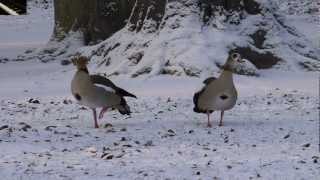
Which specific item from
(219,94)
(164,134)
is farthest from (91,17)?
(164,134)

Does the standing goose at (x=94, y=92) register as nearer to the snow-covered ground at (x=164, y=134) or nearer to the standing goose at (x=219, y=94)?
the snow-covered ground at (x=164, y=134)

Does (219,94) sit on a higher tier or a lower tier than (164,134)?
higher

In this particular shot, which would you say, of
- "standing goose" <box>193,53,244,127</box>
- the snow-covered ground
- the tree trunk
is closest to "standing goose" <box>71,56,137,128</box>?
the snow-covered ground

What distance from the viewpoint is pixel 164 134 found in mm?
9078

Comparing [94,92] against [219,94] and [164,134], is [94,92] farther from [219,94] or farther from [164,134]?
[219,94]

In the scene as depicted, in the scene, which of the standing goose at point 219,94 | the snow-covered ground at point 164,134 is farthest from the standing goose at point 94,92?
the standing goose at point 219,94

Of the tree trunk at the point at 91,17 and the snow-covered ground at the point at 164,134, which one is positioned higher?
the tree trunk at the point at 91,17

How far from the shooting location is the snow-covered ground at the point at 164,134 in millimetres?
6930

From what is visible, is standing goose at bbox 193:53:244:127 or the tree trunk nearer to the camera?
standing goose at bbox 193:53:244:127

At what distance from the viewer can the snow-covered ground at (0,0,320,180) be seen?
6.93m

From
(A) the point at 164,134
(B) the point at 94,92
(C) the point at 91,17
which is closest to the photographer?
(A) the point at 164,134

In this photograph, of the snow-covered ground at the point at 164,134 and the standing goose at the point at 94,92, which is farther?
the standing goose at the point at 94,92

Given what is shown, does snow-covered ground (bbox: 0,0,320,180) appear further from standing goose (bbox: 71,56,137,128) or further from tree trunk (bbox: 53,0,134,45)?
tree trunk (bbox: 53,0,134,45)

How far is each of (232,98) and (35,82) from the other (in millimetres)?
6133
